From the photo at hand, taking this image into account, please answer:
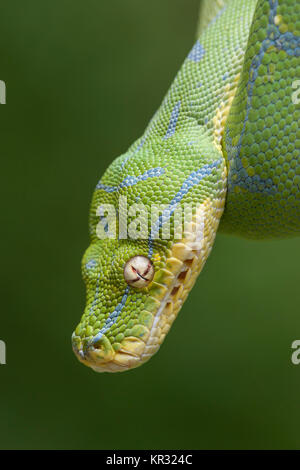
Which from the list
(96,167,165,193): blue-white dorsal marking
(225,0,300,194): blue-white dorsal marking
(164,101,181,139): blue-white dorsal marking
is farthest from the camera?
(164,101,181,139): blue-white dorsal marking

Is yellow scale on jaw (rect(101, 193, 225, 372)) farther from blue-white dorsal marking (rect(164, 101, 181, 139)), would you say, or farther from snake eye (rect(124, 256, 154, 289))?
blue-white dorsal marking (rect(164, 101, 181, 139))

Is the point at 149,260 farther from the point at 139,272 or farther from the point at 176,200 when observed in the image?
the point at 176,200

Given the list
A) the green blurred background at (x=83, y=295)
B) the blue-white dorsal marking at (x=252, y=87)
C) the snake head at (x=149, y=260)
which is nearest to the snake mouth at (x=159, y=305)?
the snake head at (x=149, y=260)

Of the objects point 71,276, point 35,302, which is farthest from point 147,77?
point 35,302

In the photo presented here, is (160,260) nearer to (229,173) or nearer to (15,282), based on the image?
(229,173)

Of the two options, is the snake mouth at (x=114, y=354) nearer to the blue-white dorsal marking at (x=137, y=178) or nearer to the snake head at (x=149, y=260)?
the snake head at (x=149, y=260)

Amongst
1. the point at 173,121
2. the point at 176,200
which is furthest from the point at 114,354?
the point at 173,121

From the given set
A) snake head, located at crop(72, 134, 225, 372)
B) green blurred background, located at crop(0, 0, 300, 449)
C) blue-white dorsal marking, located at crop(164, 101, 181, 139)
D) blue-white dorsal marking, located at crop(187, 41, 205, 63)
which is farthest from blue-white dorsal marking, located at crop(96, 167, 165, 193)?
green blurred background, located at crop(0, 0, 300, 449)
